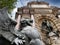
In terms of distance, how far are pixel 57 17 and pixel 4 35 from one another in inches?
823

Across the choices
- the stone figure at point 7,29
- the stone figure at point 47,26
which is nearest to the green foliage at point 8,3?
the stone figure at point 47,26

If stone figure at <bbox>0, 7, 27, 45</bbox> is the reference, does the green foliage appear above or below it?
below

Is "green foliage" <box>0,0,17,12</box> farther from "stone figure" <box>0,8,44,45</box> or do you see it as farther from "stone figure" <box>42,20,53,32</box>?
"stone figure" <box>0,8,44,45</box>

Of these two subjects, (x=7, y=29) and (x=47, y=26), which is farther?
(x=47, y=26)

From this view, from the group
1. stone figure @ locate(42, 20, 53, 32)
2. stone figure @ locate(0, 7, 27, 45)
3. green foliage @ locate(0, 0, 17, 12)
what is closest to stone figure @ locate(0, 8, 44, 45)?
stone figure @ locate(0, 7, 27, 45)

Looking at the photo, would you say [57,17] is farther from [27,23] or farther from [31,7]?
[27,23]

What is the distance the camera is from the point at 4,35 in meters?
4.83

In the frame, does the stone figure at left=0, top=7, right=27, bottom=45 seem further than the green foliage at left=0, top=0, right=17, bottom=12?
No

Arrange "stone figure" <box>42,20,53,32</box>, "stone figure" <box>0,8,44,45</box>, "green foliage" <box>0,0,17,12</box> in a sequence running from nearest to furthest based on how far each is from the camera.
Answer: "stone figure" <box>0,8,44,45</box>, "green foliage" <box>0,0,17,12</box>, "stone figure" <box>42,20,53,32</box>

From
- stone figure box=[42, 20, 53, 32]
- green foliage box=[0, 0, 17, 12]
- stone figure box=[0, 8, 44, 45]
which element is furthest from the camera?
stone figure box=[42, 20, 53, 32]

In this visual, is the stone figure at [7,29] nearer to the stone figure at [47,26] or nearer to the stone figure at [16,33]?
the stone figure at [16,33]

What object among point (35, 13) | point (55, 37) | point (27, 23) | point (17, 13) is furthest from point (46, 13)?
point (27, 23)

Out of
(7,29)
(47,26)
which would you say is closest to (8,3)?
(47,26)

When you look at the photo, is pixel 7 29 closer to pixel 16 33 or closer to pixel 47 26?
pixel 16 33
